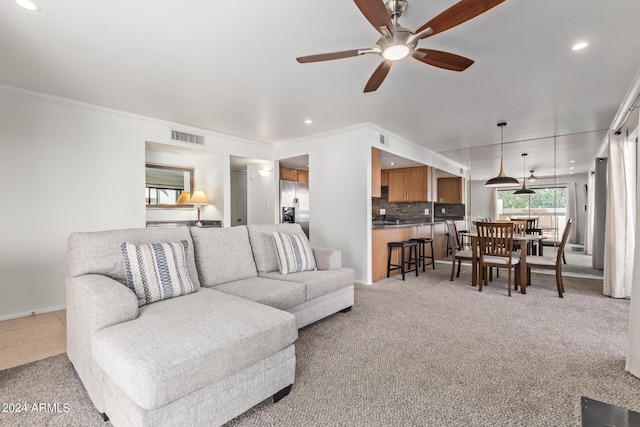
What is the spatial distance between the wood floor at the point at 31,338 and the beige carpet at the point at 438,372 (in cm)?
23

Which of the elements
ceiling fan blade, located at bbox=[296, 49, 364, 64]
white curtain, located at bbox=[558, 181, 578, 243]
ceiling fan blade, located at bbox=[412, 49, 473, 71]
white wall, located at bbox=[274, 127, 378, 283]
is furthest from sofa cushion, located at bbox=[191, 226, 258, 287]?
white curtain, located at bbox=[558, 181, 578, 243]

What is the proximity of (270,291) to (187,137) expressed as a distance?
10.8 feet

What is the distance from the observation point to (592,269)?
5.14 m

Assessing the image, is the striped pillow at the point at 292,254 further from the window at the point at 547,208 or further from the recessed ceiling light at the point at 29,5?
the window at the point at 547,208

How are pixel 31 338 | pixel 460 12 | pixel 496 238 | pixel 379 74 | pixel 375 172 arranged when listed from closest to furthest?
pixel 460 12 → pixel 379 74 → pixel 31 338 → pixel 496 238 → pixel 375 172

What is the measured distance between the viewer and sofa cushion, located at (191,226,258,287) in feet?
8.38

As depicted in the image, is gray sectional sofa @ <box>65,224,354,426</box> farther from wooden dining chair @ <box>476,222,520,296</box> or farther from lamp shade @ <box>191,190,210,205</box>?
wooden dining chair @ <box>476,222,520,296</box>

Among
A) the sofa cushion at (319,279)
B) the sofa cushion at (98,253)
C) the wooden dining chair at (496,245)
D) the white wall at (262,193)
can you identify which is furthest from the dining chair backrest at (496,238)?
the sofa cushion at (98,253)

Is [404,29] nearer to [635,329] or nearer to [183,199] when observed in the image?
[635,329]

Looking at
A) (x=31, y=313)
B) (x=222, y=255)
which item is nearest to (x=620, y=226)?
(x=222, y=255)

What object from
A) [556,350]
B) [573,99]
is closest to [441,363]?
[556,350]

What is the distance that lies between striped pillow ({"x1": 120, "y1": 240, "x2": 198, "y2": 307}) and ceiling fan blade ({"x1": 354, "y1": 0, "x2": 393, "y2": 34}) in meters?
2.00

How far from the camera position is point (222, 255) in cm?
270

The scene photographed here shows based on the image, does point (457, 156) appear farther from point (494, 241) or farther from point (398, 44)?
point (398, 44)
